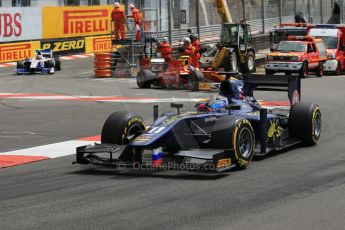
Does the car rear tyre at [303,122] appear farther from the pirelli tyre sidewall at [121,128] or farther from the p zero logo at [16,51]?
the p zero logo at [16,51]

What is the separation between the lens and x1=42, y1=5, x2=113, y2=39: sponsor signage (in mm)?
37062

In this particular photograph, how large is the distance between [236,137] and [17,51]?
26.5m

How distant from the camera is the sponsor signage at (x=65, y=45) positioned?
36.8 m

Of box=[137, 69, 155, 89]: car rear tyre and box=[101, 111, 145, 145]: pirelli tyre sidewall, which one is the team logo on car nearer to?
box=[101, 111, 145, 145]: pirelli tyre sidewall

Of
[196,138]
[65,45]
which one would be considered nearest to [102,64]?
[65,45]

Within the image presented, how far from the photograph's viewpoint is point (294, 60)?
3228 centimetres

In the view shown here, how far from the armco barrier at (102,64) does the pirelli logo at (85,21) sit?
7029mm

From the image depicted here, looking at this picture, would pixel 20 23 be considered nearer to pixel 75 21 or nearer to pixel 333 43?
pixel 75 21

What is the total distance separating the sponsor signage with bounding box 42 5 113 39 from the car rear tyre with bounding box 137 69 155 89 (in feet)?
38.1

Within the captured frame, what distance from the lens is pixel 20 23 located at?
35.3 meters

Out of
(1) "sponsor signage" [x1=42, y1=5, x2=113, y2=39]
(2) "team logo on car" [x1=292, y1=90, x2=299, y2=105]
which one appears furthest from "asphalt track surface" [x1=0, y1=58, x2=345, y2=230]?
(1) "sponsor signage" [x1=42, y1=5, x2=113, y2=39]

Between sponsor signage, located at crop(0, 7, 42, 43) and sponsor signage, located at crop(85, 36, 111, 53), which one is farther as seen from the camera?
sponsor signage, located at crop(85, 36, 111, 53)

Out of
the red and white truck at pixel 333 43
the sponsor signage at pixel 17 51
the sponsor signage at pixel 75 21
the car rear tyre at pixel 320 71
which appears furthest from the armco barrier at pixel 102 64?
the red and white truck at pixel 333 43

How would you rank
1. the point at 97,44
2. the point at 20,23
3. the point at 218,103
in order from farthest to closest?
the point at 97,44 → the point at 20,23 → the point at 218,103
